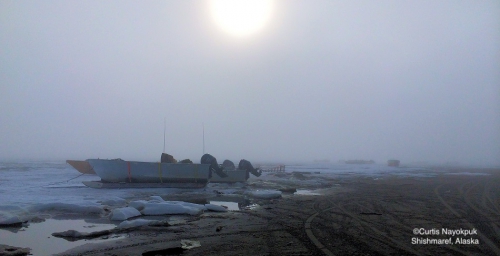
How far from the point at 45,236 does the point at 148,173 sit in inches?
559

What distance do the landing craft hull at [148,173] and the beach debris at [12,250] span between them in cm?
1504

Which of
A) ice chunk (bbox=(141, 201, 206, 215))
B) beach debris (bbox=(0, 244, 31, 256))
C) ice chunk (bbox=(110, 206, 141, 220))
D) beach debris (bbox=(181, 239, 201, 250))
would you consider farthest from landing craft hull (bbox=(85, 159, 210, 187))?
beach debris (bbox=(181, 239, 201, 250))

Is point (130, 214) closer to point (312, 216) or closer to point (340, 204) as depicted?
point (312, 216)

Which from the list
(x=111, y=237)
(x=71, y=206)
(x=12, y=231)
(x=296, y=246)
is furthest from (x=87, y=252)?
(x=71, y=206)

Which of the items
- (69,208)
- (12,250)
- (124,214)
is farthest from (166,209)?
(12,250)

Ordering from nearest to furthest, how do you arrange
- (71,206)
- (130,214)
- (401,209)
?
(130,214) → (71,206) → (401,209)

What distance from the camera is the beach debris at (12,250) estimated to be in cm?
630

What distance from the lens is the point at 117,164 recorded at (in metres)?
21.6

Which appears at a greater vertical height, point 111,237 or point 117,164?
point 117,164

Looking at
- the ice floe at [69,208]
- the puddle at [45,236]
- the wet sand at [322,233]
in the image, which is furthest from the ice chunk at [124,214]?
the wet sand at [322,233]

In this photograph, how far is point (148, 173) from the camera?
22.1 metres

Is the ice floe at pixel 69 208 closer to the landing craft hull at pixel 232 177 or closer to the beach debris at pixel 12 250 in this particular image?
the beach debris at pixel 12 250

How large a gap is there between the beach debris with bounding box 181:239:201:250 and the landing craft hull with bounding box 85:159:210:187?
1535 centimetres

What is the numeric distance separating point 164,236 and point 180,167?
14.9 m
